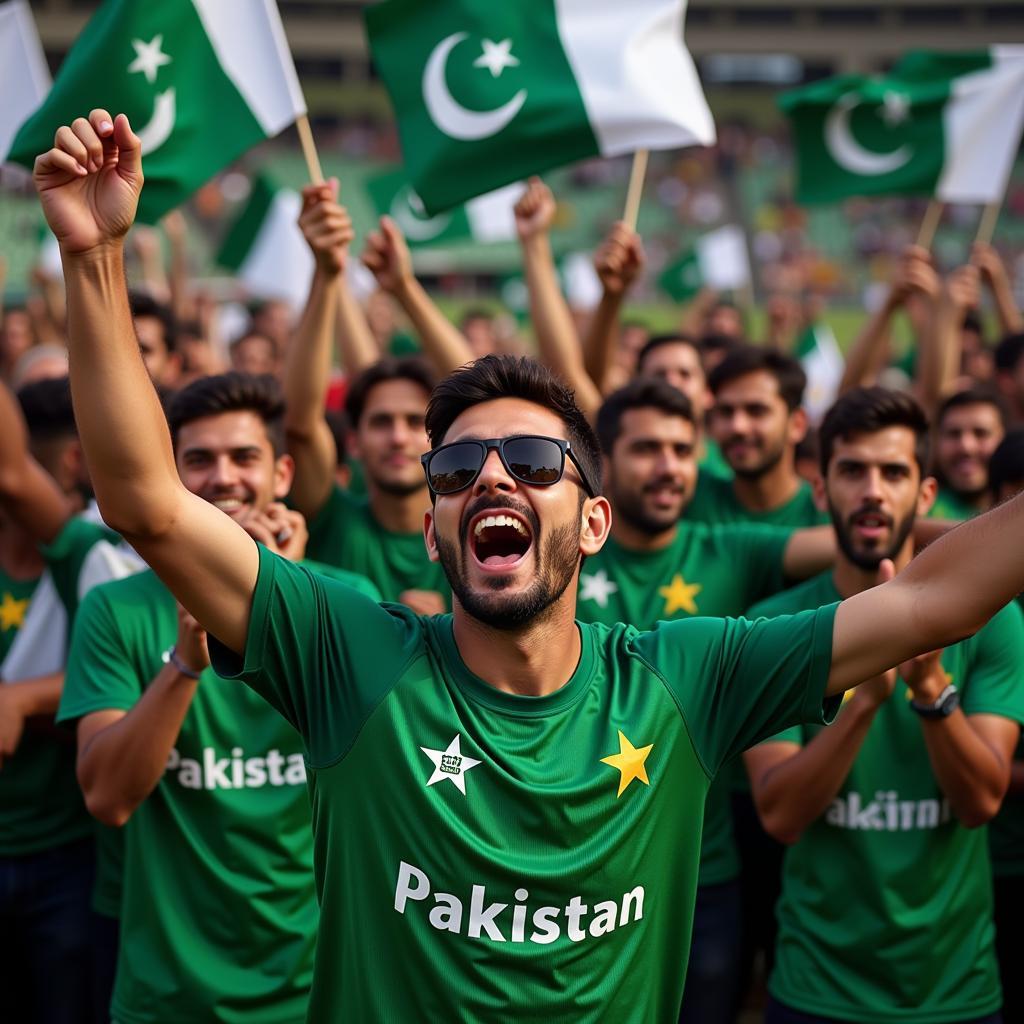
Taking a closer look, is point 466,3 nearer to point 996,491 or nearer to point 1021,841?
point 996,491

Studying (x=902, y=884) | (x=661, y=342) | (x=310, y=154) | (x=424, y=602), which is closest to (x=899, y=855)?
(x=902, y=884)

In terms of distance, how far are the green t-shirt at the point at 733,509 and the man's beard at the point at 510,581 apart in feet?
9.21

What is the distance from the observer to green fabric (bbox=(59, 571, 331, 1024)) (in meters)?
3.22

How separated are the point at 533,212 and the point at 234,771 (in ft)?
10.4

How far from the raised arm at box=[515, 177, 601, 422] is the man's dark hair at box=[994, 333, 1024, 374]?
2.22 metres

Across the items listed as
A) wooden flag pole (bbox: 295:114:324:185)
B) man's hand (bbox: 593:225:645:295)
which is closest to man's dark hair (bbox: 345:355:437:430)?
wooden flag pole (bbox: 295:114:324:185)

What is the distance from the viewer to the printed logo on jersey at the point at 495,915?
2.36 metres

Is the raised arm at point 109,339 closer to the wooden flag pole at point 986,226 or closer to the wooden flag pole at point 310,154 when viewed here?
the wooden flag pole at point 310,154

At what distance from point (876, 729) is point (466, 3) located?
11.0ft

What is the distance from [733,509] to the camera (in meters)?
5.45

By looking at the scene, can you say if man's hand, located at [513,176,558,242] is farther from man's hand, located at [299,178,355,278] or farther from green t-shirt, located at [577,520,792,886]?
green t-shirt, located at [577,520,792,886]

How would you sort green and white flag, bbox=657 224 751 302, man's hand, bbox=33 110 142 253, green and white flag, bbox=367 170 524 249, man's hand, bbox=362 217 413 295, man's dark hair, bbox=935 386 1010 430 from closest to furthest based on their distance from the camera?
man's hand, bbox=33 110 142 253
man's hand, bbox=362 217 413 295
man's dark hair, bbox=935 386 1010 430
green and white flag, bbox=367 170 524 249
green and white flag, bbox=657 224 751 302

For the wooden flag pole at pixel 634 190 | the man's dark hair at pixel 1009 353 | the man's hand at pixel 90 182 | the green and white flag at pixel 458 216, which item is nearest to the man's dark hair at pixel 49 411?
the wooden flag pole at pixel 634 190

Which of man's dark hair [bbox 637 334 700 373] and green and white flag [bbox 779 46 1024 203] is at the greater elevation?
green and white flag [bbox 779 46 1024 203]
